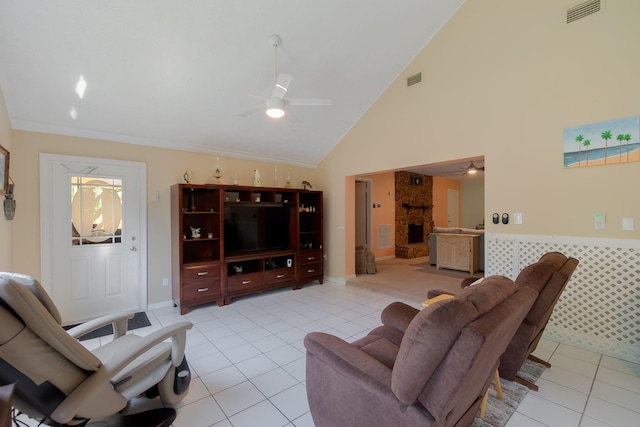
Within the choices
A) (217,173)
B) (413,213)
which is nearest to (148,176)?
(217,173)

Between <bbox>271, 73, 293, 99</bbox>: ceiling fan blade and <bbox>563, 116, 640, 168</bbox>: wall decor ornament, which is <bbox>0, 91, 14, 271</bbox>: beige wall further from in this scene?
<bbox>563, 116, 640, 168</bbox>: wall decor ornament

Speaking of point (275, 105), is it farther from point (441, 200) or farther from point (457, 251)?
point (441, 200)

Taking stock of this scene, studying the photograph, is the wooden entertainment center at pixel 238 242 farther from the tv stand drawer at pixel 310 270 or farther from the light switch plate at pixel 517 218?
the light switch plate at pixel 517 218

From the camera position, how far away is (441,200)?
9750mm

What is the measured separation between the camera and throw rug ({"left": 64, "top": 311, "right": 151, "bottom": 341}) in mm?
3256

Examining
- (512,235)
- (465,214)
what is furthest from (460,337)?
(465,214)

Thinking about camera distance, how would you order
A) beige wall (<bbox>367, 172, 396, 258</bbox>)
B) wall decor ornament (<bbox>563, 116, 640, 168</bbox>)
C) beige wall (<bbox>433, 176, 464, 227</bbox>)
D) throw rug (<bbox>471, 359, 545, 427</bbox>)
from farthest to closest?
1. beige wall (<bbox>433, 176, 464, 227</bbox>)
2. beige wall (<bbox>367, 172, 396, 258</bbox>)
3. wall decor ornament (<bbox>563, 116, 640, 168</bbox>)
4. throw rug (<bbox>471, 359, 545, 427</bbox>)

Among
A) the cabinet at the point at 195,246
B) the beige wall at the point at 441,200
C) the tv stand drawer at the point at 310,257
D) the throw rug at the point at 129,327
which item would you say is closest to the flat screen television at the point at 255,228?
the cabinet at the point at 195,246

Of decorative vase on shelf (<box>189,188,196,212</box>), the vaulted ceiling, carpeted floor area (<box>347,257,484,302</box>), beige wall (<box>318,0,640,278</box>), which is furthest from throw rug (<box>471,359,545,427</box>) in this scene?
decorative vase on shelf (<box>189,188,196,212</box>)

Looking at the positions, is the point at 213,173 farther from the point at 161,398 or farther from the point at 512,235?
the point at 512,235

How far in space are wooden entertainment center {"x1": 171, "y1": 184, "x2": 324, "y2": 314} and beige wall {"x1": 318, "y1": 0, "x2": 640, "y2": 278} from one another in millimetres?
2246

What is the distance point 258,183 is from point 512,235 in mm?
3881

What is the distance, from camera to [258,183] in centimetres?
511

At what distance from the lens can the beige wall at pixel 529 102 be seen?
2689 mm
